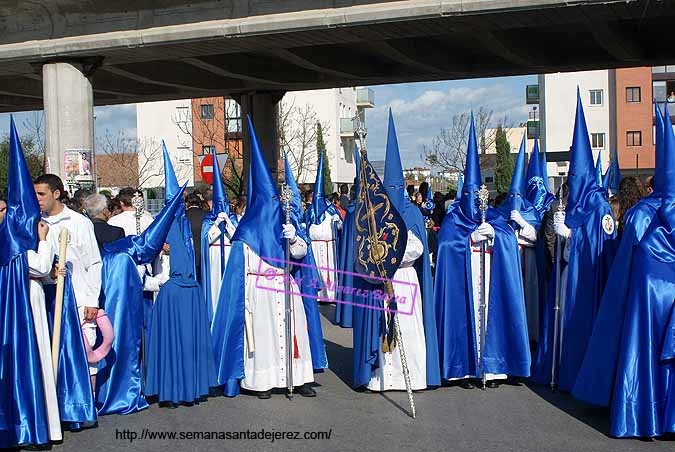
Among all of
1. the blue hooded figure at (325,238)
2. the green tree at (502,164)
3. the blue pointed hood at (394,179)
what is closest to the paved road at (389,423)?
the blue pointed hood at (394,179)

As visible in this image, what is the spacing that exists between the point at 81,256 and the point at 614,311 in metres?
4.38

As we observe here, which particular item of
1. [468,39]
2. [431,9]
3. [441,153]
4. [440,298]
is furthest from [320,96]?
[440,298]

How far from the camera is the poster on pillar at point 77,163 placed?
16188 mm

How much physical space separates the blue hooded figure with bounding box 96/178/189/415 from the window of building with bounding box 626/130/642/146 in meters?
56.4

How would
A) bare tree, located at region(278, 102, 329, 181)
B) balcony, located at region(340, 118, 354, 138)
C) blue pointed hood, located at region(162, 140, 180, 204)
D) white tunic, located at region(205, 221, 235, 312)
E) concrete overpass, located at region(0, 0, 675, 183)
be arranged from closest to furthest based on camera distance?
1. blue pointed hood, located at region(162, 140, 180, 204)
2. white tunic, located at region(205, 221, 235, 312)
3. concrete overpass, located at region(0, 0, 675, 183)
4. bare tree, located at region(278, 102, 329, 181)
5. balcony, located at region(340, 118, 354, 138)

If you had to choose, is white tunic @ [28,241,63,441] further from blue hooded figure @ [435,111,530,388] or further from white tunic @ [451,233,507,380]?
white tunic @ [451,233,507,380]

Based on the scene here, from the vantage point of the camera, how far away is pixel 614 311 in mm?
6703

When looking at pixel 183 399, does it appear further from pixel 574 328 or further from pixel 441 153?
pixel 441 153

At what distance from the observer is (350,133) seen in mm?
68188

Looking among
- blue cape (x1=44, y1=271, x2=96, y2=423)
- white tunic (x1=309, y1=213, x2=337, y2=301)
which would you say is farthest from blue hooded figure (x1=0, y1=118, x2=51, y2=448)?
white tunic (x1=309, y1=213, x2=337, y2=301)

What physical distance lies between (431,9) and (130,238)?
743 cm

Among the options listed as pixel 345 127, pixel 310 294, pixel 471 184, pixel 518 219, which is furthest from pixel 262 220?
pixel 345 127

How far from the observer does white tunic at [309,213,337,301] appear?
14906 mm

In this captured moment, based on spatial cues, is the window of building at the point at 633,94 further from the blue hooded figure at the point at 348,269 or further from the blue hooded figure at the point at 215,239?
the blue hooded figure at the point at 215,239
